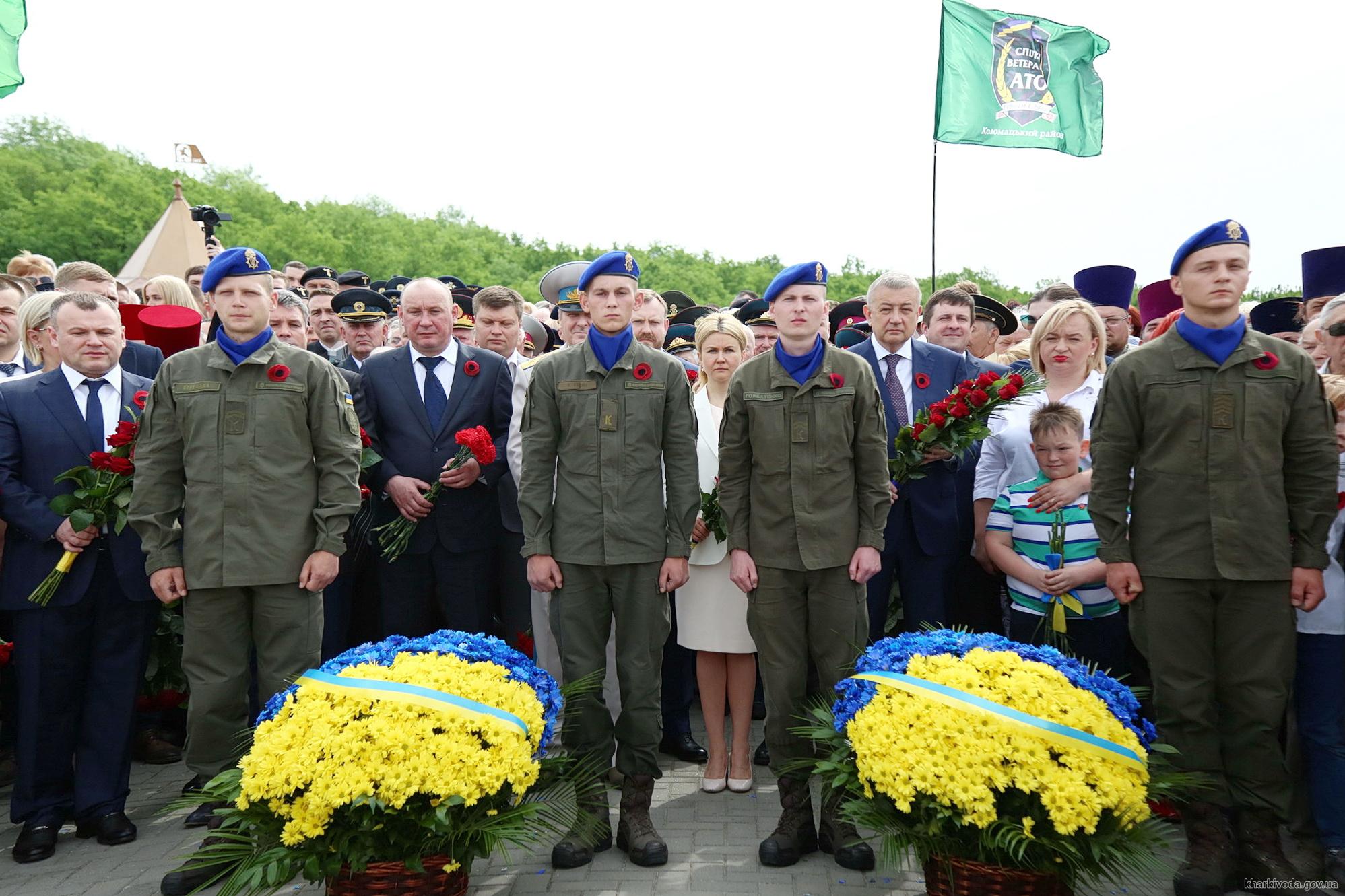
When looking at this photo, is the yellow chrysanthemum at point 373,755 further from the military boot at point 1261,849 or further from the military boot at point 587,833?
the military boot at point 1261,849

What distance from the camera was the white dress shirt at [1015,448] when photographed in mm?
5387

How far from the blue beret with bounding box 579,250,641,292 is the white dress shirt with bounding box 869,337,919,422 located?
165 cm

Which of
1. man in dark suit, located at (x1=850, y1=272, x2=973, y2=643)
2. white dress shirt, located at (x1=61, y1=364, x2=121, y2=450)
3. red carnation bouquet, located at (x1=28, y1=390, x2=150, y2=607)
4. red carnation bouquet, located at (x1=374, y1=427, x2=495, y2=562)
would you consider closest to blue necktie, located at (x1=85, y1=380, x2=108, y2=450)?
white dress shirt, located at (x1=61, y1=364, x2=121, y2=450)

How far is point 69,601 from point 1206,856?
4.93 metres

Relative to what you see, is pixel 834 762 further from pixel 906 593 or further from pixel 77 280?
pixel 77 280

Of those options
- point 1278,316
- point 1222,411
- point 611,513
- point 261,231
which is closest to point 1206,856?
point 1222,411

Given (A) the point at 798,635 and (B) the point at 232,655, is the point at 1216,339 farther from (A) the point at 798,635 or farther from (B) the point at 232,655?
(B) the point at 232,655

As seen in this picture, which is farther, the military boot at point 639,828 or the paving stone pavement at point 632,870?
the military boot at point 639,828

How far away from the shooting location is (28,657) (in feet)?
16.0

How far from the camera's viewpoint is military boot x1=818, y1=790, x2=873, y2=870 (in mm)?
4293

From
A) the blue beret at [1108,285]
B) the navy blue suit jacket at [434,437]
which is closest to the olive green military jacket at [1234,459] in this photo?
the navy blue suit jacket at [434,437]

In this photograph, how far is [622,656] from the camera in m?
4.63

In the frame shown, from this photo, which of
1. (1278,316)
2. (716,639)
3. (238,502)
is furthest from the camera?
(1278,316)

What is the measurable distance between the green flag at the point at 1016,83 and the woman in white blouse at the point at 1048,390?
831 cm
